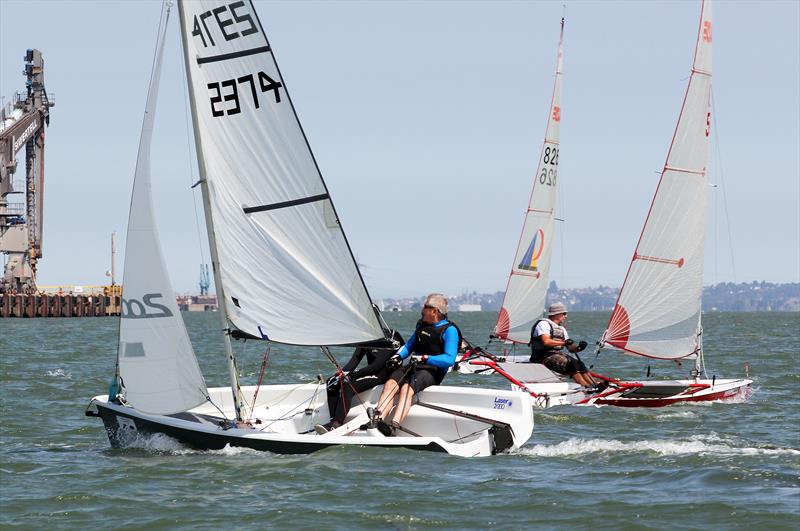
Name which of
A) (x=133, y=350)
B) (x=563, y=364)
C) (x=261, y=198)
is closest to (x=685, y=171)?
(x=563, y=364)

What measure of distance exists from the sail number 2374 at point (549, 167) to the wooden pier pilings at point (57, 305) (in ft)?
175

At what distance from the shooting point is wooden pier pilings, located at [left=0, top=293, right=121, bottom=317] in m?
72.9

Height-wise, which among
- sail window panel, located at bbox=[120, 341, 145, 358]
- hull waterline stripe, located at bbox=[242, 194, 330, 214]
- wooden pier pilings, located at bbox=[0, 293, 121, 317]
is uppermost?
hull waterline stripe, located at bbox=[242, 194, 330, 214]

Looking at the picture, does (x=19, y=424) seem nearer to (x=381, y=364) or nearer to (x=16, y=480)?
(x=16, y=480)

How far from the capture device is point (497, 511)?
9.19 m

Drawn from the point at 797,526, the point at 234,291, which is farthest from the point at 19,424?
the point at 797,526

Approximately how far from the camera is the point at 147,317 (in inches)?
447

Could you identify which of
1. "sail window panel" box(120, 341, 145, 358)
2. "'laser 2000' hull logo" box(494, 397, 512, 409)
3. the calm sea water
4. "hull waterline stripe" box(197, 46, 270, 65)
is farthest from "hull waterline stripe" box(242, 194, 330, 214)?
"'laser 2000' hull logo" box(494, 397, 512, 409)

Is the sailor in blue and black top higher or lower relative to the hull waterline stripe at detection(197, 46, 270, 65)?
lower

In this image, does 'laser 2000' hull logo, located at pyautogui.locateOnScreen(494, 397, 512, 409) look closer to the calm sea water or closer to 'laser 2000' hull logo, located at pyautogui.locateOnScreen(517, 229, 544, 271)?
the calm sea water

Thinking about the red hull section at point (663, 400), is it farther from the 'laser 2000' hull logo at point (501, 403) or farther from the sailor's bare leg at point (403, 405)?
the sailor's bare leg at point (403, 405)

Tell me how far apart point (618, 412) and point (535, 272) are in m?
10.8

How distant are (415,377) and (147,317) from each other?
289 cm

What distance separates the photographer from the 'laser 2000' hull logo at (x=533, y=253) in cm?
2731
